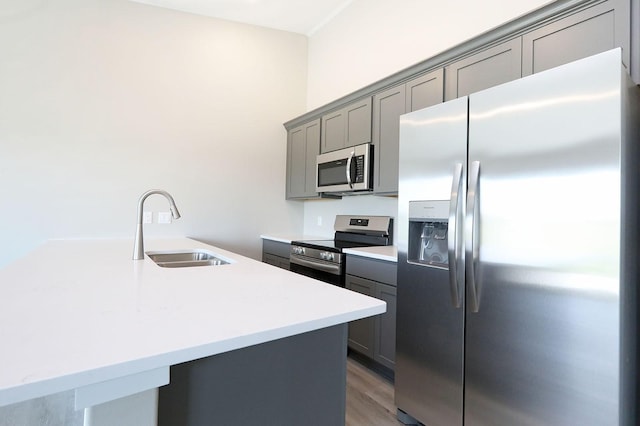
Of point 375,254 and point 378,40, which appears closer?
point 375,254

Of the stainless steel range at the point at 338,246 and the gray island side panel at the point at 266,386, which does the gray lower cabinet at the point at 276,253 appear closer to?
the stainless steel range at the point at 338,246

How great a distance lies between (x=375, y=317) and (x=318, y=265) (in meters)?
0.68

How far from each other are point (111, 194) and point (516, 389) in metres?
3.52

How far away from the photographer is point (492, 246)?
5.14 ft

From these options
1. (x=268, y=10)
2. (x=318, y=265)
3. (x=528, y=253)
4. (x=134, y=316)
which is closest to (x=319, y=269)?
(x=318, y=265)

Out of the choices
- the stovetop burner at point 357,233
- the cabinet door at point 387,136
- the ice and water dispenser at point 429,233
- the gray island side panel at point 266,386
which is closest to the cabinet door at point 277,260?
the stovetop burner at point 357,233

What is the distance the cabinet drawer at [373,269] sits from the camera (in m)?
2.32

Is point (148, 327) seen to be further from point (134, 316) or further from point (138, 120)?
point (138, 120)

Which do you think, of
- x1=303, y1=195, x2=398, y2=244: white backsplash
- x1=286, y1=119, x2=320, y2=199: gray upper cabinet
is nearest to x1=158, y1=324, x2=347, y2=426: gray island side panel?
x1=303, y1=195, x2=398, y2=244: white backsplash

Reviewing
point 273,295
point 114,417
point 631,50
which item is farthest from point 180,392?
point 631,50

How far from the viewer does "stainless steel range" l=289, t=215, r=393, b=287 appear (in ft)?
9.22

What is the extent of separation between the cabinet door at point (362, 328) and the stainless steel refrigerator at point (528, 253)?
1.84ft

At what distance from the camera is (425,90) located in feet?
7.98

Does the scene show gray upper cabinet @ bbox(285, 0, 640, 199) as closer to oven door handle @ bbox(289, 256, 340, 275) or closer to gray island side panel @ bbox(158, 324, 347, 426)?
oven door handle @ bbox(289, 256, 340, 275)
